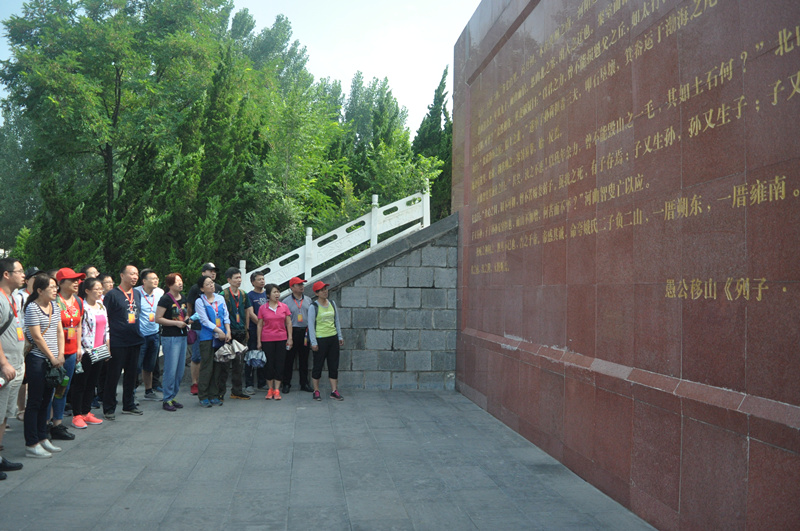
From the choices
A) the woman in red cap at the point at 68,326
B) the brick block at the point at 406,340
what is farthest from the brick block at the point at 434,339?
the woman in red cap at the point at 68,326

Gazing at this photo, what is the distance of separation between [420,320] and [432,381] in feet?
3.32

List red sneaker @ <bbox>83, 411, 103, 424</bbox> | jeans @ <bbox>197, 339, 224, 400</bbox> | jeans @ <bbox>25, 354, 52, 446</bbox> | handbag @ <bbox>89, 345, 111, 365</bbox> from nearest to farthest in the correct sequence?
jeans @ <bbox>25, 354, 52, 446</bbox>
handbag @ <bbox>89, 345, 111, 365</bbox>
red sneaker @ <bbox>83, 411, 103, 424</bbox>
jeans @ <bbox>197, 339, 224, 400</bbox>

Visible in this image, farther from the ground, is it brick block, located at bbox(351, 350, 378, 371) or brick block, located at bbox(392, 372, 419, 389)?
brick block, located at bbox(351, 350, 378, 371)

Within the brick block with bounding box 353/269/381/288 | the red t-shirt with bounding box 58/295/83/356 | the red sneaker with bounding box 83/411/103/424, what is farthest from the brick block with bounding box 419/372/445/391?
the red t-shirt with bounding box 58/295/83/356

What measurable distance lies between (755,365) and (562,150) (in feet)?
10.7

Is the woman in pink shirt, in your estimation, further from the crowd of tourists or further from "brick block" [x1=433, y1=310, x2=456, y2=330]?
"brick block" [x1=433, y1=310, x2=456, y2=330]

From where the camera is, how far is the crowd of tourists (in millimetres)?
5770

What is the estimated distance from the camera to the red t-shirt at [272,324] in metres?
9.66

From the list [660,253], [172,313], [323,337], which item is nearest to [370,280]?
[323,337]

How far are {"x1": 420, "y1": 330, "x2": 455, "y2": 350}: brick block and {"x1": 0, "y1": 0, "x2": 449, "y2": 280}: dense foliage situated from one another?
867 cm

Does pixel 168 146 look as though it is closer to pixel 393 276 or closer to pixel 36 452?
pixel 393 276

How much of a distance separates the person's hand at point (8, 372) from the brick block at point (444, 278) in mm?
6735

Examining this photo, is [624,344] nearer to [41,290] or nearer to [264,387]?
[41,290]

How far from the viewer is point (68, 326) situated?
6.41 m
